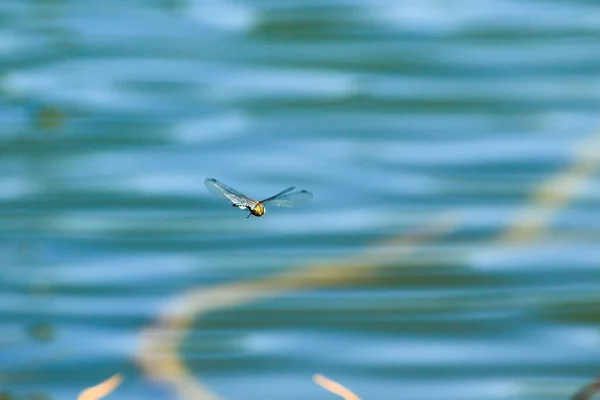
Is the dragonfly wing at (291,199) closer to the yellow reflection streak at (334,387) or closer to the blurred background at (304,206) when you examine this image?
the blurred background at (304,206)

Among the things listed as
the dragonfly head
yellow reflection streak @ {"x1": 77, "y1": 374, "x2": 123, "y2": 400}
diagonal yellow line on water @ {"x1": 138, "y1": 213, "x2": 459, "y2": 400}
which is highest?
the dragonfly head

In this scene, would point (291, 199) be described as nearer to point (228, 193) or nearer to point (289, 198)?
point (289, 198)

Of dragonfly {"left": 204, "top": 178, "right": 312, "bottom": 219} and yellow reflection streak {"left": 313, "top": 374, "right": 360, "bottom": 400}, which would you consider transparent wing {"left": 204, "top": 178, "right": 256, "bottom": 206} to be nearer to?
dragonfly {"left": 204, "top": 178, "right": 312, "bottom": 219}

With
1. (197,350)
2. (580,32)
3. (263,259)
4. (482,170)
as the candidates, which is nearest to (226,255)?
(263,259)

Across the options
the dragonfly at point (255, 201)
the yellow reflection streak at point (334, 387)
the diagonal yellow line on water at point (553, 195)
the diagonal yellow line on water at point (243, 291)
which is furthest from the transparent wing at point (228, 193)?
the diagonal yellow line on water at point (553, 195)

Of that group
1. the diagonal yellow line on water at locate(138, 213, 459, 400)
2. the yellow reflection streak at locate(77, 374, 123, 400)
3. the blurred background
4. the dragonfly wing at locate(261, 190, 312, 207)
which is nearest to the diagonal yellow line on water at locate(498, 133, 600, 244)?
the blurred background
